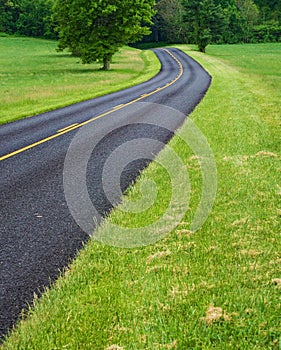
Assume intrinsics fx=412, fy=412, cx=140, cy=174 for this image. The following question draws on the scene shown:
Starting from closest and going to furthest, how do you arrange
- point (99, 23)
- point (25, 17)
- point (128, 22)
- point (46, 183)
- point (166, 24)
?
point (46, 183)
point (128, 22)
point (99, 23)
point (25, 17)
point (166, 24)

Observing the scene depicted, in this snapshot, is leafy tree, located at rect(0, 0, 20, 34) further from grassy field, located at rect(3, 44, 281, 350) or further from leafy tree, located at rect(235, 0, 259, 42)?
grassy field, located at rect(3, 44, 281, 350)

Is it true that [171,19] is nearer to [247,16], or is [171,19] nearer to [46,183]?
[247,16]

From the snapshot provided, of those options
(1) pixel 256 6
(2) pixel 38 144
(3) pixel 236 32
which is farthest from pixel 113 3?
(1) pixel 256 6

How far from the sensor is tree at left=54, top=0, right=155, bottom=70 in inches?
1400

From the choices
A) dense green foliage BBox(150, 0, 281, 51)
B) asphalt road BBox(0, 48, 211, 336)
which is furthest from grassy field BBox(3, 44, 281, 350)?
dense green foliage BBox(150, 0, 281, 51)

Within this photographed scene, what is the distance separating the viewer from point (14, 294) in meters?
3.69

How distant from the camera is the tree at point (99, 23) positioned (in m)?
35.6

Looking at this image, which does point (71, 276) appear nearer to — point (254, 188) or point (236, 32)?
point (254, 188)

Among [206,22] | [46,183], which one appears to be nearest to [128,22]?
[46,183]

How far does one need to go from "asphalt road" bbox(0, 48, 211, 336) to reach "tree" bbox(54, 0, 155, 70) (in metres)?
22.6

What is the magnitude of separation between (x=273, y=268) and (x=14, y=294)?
7.78 feet

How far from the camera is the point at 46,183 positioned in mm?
6918

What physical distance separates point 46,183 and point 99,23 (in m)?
33.0

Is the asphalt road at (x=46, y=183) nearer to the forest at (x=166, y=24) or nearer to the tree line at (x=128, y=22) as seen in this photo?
the tree line at (x=128, y=22)
